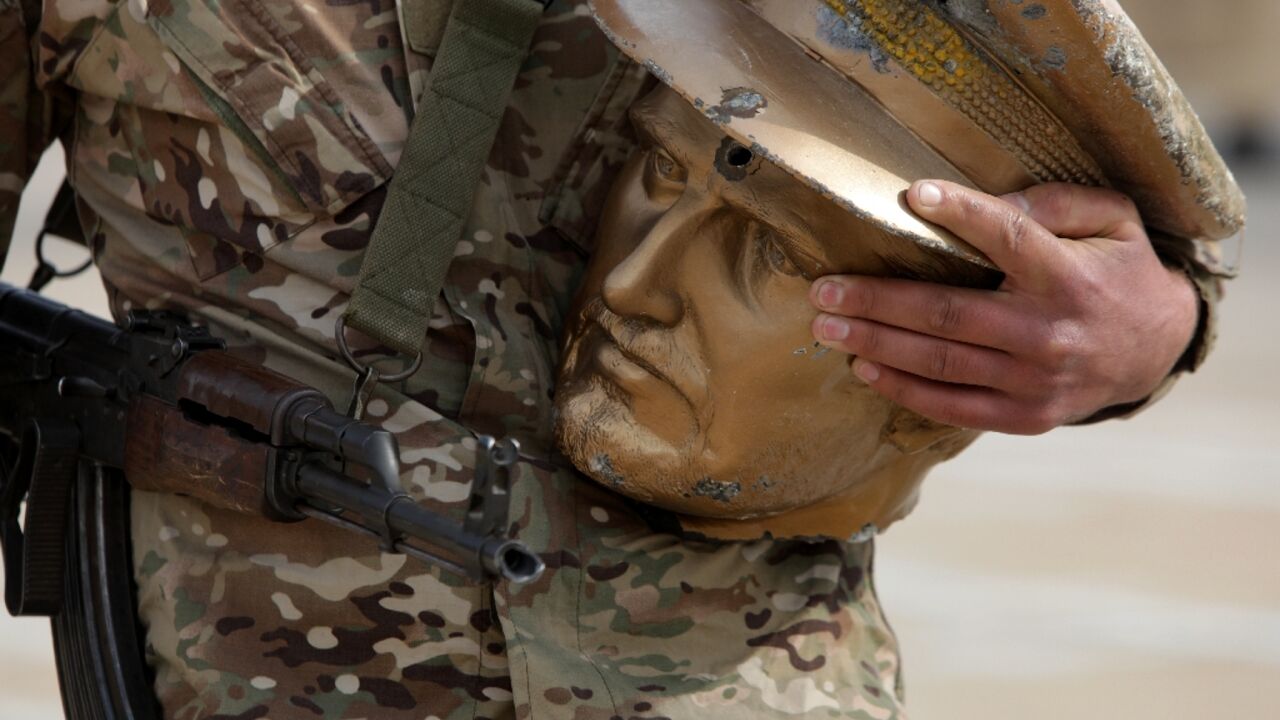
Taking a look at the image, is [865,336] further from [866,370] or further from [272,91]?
[272,91]

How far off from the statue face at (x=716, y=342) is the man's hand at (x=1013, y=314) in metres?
0.05

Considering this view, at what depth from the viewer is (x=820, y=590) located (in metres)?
1.95

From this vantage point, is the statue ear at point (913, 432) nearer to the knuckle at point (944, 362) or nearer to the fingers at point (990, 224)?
the knuckle at point (944, 362)

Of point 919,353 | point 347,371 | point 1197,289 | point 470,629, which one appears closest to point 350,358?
point 347,371

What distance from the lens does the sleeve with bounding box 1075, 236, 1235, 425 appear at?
1872mm

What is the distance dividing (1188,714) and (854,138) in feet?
9.77

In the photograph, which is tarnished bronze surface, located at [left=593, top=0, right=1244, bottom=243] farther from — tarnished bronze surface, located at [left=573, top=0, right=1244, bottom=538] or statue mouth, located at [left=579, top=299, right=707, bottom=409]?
statue mouth, located at [left=579, top=299, right=707, bottom=409]

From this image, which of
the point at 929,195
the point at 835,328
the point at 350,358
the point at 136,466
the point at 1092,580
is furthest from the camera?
the point at 1092,580

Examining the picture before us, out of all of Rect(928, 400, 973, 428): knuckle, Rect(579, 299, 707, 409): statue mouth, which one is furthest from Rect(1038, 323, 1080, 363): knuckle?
Rect(579, 299, 707, 409): statue mouth

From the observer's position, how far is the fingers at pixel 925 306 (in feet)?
5.30

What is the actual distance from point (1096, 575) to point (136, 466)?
3.72 metres

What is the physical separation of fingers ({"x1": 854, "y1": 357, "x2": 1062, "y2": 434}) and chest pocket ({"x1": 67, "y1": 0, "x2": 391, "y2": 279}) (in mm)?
602

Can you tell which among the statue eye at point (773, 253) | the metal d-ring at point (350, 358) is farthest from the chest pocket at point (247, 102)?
the statue eye at point (773, 253)

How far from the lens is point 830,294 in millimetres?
1616
